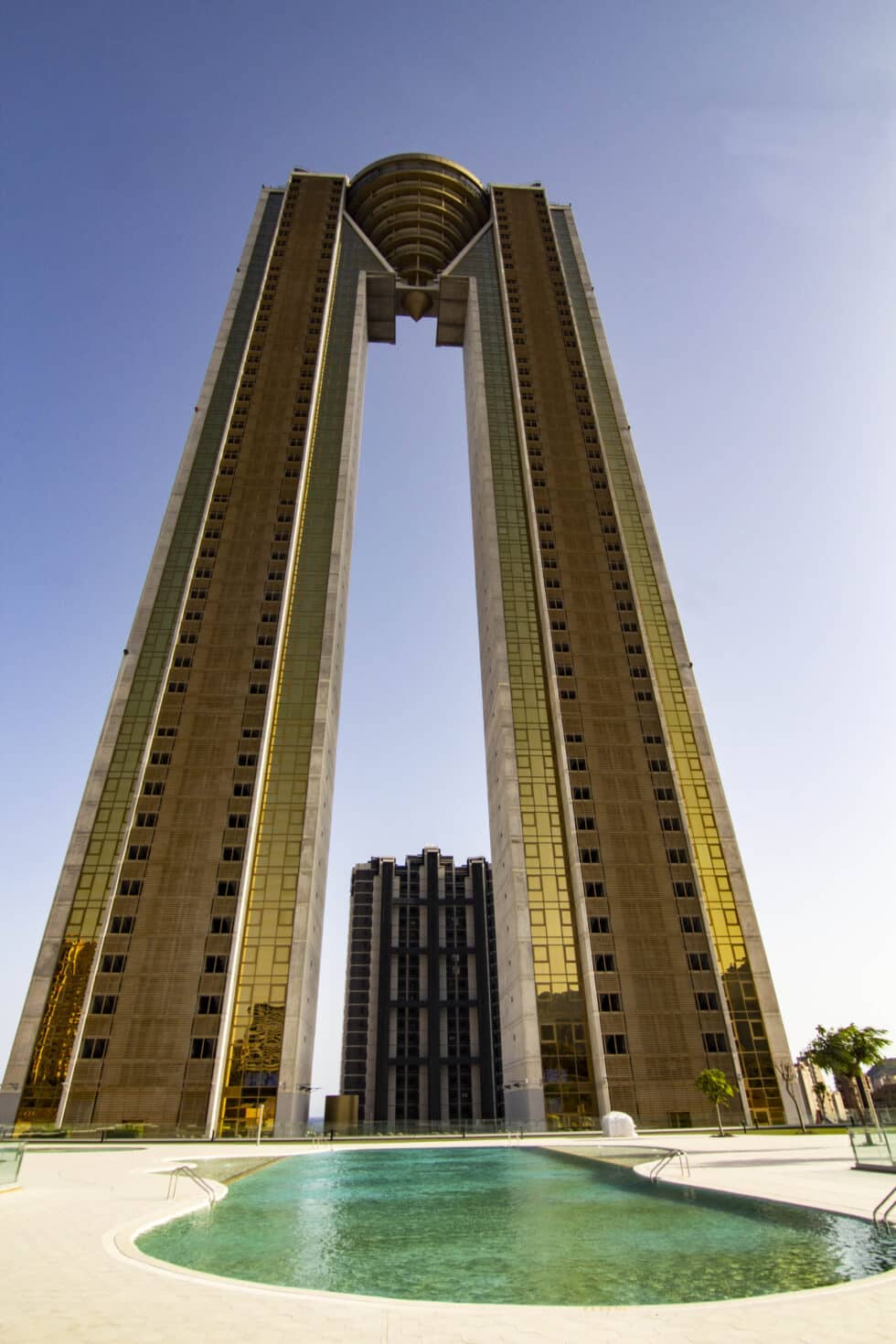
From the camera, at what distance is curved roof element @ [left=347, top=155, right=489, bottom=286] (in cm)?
13425

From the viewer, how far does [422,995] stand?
14012 centimetres

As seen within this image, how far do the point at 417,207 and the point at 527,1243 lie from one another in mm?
153704

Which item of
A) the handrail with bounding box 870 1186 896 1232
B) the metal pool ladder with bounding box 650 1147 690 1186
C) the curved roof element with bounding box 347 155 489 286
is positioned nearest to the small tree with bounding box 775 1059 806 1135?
the metal pool ladder with bounding box 650 1147 690 1186

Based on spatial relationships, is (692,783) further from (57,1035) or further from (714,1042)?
(57,1035)

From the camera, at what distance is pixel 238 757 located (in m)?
77.2

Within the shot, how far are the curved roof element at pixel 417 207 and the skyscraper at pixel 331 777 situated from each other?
29.7 m

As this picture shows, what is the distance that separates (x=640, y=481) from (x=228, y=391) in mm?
58282

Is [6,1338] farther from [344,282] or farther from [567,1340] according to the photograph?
[344,282]

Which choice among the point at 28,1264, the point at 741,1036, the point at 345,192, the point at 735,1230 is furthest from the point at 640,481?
the point at 28,1264

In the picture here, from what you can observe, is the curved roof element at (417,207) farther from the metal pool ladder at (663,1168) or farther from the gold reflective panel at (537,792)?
the metal pool ladder at (663,1168)

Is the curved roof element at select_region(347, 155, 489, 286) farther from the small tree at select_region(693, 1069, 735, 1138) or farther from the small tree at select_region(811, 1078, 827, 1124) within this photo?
the small tree at select_region(811, 1078, 827, 1124)

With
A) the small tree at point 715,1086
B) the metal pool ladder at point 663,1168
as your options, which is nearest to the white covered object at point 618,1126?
the small tree at point 715,1086

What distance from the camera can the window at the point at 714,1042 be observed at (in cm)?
6538

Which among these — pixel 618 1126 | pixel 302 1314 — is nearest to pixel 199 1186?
pixel 302 1314
